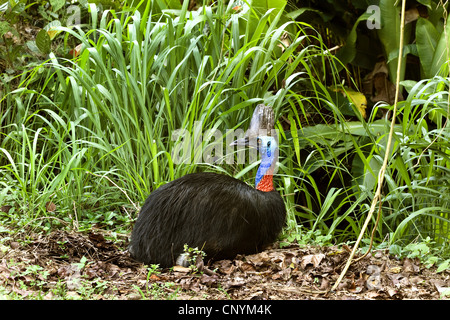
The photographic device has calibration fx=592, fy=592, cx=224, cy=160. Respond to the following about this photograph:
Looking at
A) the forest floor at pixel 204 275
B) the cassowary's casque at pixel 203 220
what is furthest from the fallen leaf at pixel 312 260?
the cassowary's casque at pixel 203 220

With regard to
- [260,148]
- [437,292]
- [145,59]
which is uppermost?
[145,59]

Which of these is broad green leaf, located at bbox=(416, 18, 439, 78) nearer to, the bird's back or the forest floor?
the forest floor

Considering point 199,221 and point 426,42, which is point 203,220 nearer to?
point 199,221

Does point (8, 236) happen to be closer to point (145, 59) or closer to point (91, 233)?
point (91, 233)

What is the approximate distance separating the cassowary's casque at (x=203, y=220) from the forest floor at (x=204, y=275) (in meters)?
0.08

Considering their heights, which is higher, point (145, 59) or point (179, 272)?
point (145, 59)

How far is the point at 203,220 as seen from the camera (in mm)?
2934

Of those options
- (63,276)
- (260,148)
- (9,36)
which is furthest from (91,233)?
(9,36)

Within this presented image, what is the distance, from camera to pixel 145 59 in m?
3.66

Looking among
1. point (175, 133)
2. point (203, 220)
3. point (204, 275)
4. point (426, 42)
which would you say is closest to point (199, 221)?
point (203, 220)

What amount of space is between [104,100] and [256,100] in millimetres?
1014

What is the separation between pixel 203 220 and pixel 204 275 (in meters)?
0.30

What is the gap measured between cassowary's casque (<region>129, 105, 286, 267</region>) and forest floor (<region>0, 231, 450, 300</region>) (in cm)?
8

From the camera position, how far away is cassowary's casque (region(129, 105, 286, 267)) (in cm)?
293
